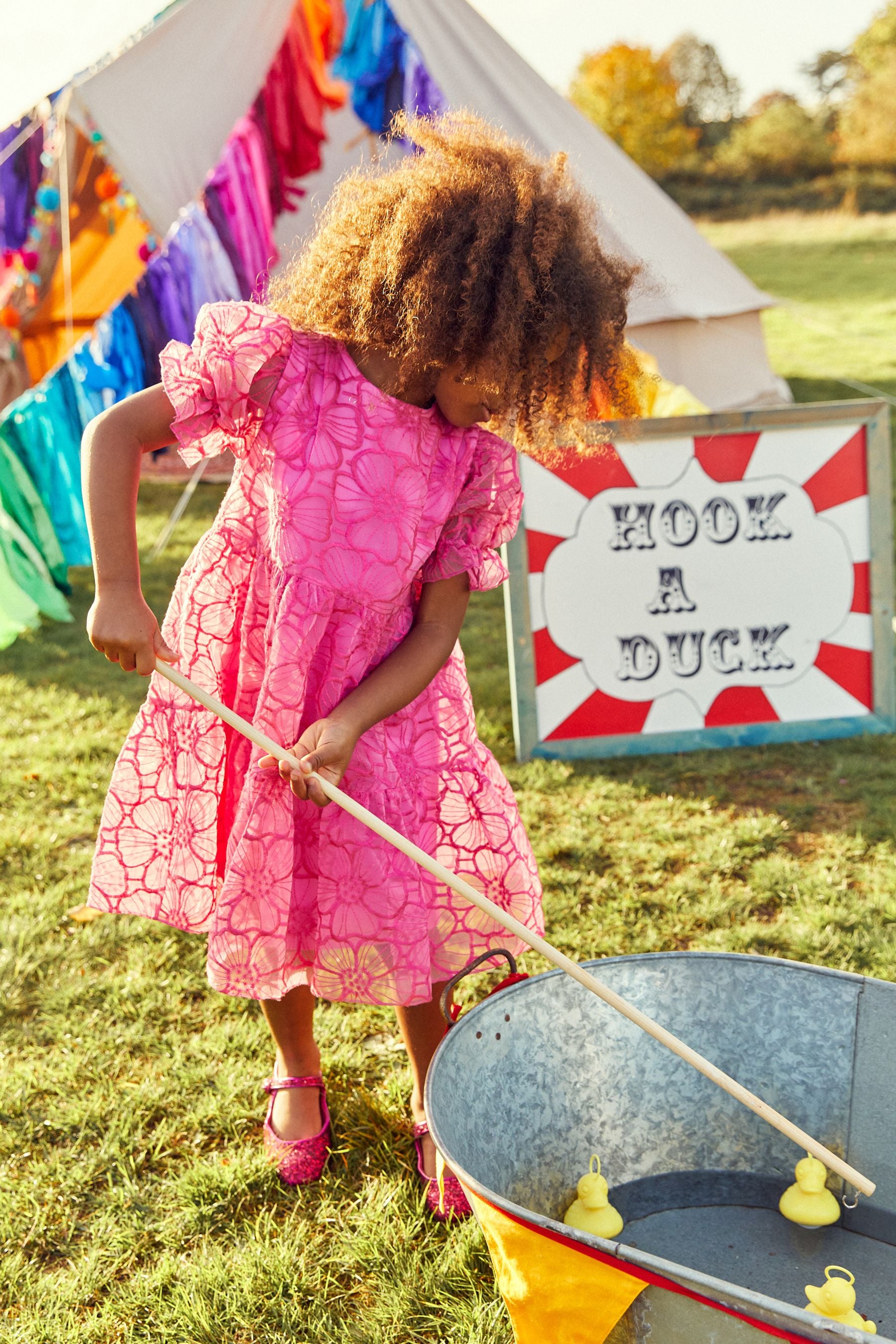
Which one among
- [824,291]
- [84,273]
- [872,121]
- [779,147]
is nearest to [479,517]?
[84,273]

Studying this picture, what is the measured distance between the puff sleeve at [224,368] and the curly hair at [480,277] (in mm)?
63

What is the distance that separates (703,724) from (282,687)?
182 cm

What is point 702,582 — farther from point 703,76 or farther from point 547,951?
point 703,76

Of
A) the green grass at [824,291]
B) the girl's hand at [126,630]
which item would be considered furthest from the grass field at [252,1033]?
the green grass at [824,291]

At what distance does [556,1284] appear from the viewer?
104 centimetres

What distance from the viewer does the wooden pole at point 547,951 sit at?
48.6 inches

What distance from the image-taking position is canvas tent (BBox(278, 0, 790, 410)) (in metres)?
5.14

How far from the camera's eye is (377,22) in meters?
5.11

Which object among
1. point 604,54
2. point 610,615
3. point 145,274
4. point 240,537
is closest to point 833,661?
point 610,615

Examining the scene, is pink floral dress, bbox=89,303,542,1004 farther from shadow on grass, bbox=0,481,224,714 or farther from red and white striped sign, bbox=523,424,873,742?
shadow on grass, bbox=0,481,224,714

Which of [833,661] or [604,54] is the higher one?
[604,54]

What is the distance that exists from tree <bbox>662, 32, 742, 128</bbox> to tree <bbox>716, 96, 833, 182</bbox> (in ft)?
31.2

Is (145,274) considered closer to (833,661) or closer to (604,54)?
(833,661)

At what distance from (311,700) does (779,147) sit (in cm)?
3021
